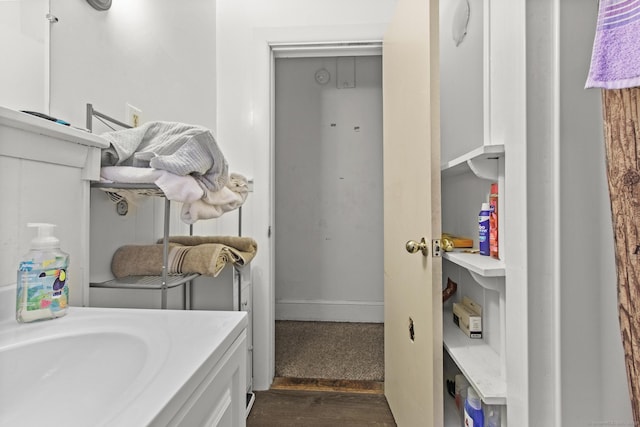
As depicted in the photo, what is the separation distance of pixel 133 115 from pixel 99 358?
0.91 meters

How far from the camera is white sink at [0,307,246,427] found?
0.42 metres

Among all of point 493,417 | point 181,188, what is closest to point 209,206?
point 181,188

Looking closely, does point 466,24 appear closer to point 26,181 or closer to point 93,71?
point 93,71

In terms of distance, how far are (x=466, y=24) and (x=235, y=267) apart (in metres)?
1.23

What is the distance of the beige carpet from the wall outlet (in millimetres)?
1501

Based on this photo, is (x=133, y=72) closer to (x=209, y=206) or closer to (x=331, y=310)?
(x=209, y=206)

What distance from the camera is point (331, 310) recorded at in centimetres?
280

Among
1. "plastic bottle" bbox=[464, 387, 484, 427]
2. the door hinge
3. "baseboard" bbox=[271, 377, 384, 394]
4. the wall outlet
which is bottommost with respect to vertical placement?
"baseboard" bbox=[271, 377, 384, 394]

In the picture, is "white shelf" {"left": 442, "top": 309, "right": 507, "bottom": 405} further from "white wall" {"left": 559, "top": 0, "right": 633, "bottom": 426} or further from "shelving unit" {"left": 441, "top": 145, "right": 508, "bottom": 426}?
"white wall" {"left": 559, "top": 0, "right": 633, "bottom": 426}

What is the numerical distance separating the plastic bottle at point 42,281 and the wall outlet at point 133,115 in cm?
64

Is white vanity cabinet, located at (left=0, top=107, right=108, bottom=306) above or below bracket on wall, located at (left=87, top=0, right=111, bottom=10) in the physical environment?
below

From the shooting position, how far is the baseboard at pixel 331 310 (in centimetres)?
275

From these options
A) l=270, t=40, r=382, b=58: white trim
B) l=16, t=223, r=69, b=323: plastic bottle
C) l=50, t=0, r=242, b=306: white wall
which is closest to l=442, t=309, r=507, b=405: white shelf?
l=16, t=223, r=69, b=323: plastic bottle

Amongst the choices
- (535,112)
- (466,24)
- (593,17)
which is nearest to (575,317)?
(535,112)
